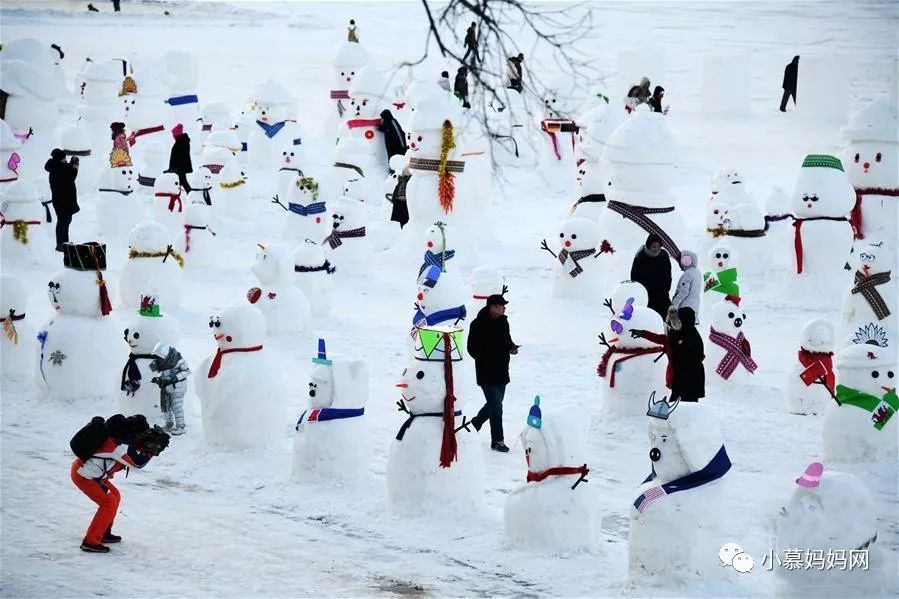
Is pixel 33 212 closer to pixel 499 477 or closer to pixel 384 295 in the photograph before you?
pixel 384 295

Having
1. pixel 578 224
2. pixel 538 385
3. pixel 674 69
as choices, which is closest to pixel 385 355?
pixel 538 385

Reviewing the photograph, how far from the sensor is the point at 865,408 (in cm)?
1059

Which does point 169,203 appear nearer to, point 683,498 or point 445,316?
point 445,316

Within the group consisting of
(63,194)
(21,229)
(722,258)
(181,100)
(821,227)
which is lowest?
(21,229)

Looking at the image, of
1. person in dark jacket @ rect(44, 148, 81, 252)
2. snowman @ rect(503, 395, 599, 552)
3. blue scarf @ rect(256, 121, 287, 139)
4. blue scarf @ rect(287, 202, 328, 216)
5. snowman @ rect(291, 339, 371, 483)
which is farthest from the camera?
blue scarf @ rect(256, 121, 287, 139)

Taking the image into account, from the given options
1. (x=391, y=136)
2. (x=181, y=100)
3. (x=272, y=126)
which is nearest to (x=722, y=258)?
(x=391, y=136)

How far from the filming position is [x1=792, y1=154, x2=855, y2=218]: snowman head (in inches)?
602

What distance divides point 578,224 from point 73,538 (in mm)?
7266

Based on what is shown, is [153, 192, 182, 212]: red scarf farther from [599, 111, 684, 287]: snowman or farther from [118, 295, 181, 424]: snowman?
[118, 295, 181, 424]: snowman

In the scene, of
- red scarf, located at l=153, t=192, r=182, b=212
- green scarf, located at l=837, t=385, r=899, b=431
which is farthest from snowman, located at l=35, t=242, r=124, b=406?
red scarf, located at l=153, t=192, r=182, b=212

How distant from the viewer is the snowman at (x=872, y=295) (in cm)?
1305

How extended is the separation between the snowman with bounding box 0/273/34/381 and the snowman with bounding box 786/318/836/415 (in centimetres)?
653

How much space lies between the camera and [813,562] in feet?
26.5

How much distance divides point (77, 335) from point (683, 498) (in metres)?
5.87
